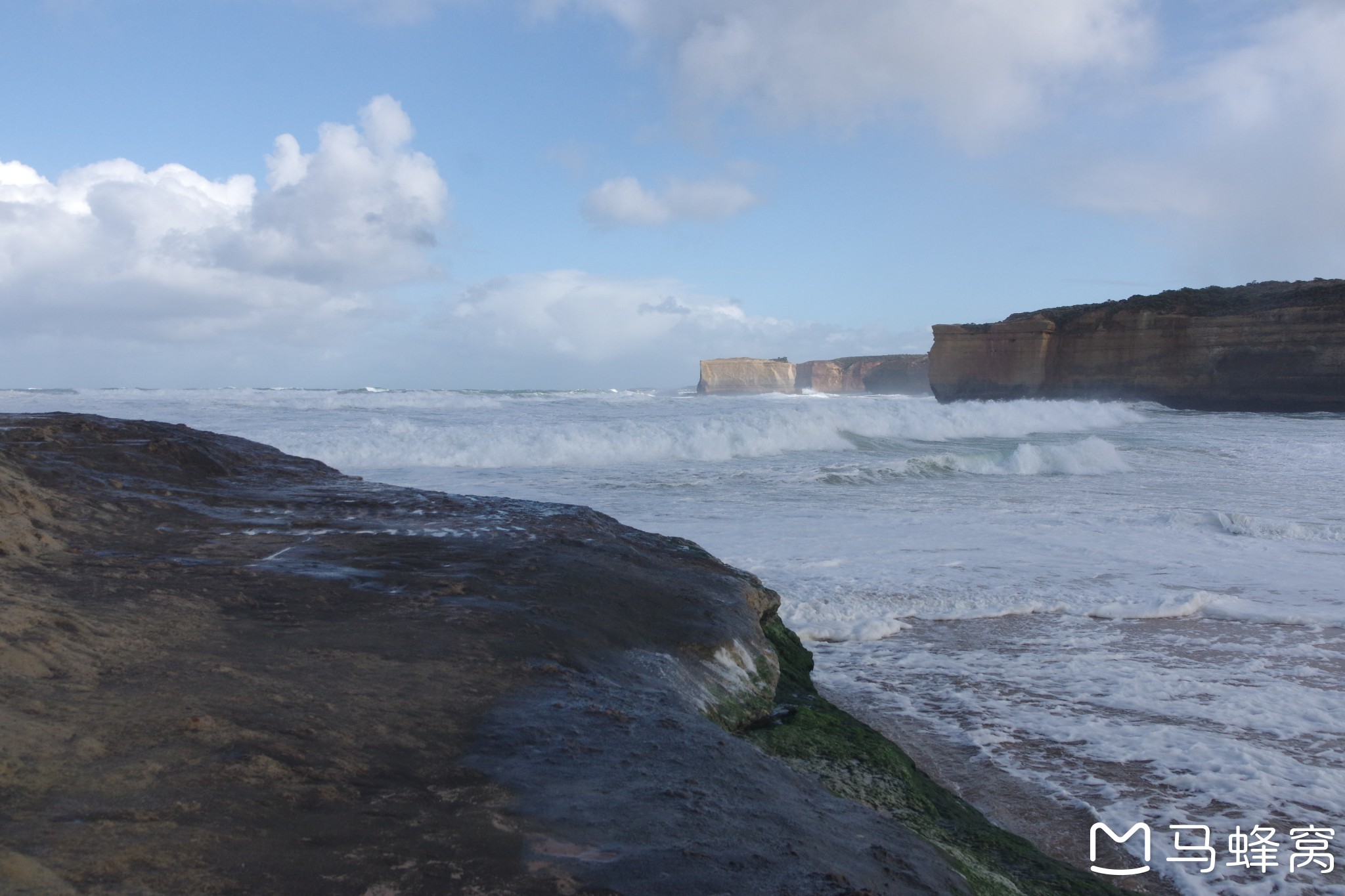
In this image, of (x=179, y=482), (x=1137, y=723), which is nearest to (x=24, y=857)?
(x=179, y=482)

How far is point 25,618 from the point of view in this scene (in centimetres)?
221

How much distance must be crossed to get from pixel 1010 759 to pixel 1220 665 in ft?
6.90

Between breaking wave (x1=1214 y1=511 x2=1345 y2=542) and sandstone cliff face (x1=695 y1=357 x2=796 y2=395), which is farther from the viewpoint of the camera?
sandstone cliff face (x1=695 y1=357 x2=796 y2=395)

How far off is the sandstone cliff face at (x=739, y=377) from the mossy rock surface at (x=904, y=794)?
271ft

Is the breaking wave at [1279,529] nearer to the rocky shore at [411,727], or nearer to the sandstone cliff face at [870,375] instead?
the rocky shore at [411,727]

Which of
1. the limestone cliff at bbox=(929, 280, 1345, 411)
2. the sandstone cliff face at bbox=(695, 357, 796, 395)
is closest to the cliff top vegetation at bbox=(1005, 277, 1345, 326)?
the limestone cliff at bbox=(929, 280, 1345, 411)

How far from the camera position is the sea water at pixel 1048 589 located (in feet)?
10.8

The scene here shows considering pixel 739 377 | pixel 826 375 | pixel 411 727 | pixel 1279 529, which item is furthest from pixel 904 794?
pixel 826 375

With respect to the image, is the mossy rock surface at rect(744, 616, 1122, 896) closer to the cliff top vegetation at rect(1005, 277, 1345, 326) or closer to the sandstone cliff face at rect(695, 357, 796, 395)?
the cliff top vegetation at rect(1005, 277, 1345, 326)

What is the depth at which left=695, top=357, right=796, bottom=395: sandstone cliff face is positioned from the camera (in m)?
87.4

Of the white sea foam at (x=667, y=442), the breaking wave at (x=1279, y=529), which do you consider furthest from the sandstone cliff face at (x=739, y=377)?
the breaking wave at (x=1279, y=529)

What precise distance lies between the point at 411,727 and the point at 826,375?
3746 inches

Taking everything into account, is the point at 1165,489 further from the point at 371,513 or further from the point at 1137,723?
the point at 371,513

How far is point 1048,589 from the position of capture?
21.5 feet
